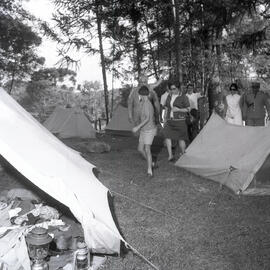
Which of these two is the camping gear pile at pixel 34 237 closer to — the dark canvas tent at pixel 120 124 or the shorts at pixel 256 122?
the shorts at pixel 256 122

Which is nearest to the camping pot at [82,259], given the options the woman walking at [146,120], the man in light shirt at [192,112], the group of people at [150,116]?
the group of people at [150,116]

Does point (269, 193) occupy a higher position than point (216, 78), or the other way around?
point (216, 78)

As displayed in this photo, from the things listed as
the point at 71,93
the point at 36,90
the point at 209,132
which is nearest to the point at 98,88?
the point at 71,93

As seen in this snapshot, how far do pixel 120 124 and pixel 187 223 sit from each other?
10.4 metres

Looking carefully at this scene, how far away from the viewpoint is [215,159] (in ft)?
22.2

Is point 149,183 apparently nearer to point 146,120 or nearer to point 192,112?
point 146,120

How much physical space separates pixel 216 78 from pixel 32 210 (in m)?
11.3

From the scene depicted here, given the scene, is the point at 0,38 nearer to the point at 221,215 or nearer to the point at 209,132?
the point at 209,132

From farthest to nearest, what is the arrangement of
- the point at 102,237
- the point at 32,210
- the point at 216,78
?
the point at 216,78 < the point at 32,210 < the point at 102,237

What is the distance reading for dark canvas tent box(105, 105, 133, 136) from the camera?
1466 cm

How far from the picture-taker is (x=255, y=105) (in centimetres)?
803

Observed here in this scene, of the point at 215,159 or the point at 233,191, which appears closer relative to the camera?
the point at 233,191

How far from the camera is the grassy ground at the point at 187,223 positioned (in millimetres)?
3643

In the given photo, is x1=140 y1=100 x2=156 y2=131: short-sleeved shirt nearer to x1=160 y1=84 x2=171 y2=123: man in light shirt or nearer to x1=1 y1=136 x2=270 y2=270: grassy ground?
x1=1 y1=136 x2=270 y2=270: grassy ground
